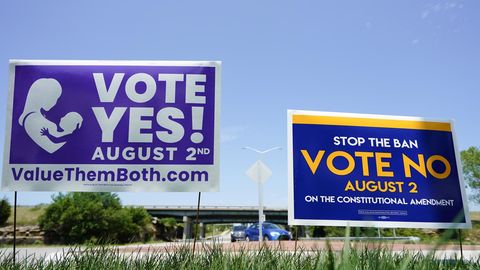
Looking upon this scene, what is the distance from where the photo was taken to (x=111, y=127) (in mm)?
4688

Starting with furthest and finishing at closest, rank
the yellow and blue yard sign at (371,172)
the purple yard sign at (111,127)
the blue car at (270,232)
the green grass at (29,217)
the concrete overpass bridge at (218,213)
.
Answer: the concrete overpass bridge at (218,213) < the green grass at (29,217) < the blue car at (270,232) < the yellow and blue yard sign at (371,172) < the purple yard sign at (111,127)

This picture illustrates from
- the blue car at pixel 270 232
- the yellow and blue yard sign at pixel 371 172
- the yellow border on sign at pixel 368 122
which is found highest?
the yellow border on sign at pixel 368 122

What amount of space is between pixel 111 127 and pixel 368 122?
3.36 m

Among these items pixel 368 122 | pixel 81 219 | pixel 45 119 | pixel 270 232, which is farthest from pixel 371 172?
pixel 81 219

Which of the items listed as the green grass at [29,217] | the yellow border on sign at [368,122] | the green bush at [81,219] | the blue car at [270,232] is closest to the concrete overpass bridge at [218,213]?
the green grass at [29,217]

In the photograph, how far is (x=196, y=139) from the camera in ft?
15.3

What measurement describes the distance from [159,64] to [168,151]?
1.08 metres

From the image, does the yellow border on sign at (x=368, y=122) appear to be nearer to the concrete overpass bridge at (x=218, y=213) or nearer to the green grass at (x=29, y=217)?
→ the green grass at (x=29, y=217)

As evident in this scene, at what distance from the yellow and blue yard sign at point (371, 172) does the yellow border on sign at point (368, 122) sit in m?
0.01

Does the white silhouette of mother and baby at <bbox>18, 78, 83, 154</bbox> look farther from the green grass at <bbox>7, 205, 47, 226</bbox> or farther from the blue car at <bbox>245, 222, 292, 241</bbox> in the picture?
the green grass at <bbox>7, 205, 47, 226</bbox>

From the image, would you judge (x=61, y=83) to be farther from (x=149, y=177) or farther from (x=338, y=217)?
(x=338, y=217)

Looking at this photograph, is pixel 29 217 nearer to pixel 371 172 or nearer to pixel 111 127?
pixel 111 127

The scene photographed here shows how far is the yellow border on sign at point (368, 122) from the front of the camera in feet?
17.3

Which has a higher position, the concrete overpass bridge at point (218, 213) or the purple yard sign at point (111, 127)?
the purple yard sign at point (111, 127)
